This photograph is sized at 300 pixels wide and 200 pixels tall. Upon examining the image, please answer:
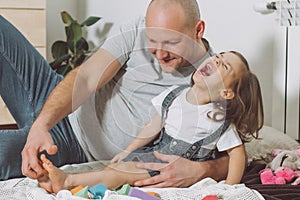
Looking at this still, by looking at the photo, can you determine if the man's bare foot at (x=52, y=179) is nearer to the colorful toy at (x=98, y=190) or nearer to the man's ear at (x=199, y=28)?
the colorful toy at (x=98, y=190)

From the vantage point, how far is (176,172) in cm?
154

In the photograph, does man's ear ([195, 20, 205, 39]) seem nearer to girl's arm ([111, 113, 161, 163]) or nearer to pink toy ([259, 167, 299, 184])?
girl's arm ([111, 113, 161, 163])

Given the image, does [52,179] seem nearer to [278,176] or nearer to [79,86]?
[79,86]

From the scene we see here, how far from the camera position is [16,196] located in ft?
4.66

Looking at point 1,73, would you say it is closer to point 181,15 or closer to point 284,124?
point 181,15

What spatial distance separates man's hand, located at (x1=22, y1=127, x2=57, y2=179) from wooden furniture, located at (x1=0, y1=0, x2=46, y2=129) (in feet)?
5.39

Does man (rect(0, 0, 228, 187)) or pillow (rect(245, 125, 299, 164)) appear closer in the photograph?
man (rect(0, 0, 228, 187))

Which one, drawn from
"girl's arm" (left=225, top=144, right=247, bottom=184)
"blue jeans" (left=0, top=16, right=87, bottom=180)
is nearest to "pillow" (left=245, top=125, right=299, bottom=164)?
"girl's arm" (left=225, top=144, right=247, bottom=184)

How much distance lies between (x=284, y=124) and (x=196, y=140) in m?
0.84

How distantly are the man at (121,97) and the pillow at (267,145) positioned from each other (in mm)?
300

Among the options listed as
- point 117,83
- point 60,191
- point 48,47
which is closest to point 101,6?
point 48,47

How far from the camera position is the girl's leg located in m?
1.46

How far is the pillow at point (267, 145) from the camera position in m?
1.88

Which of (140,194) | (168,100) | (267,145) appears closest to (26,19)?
(267,145)
